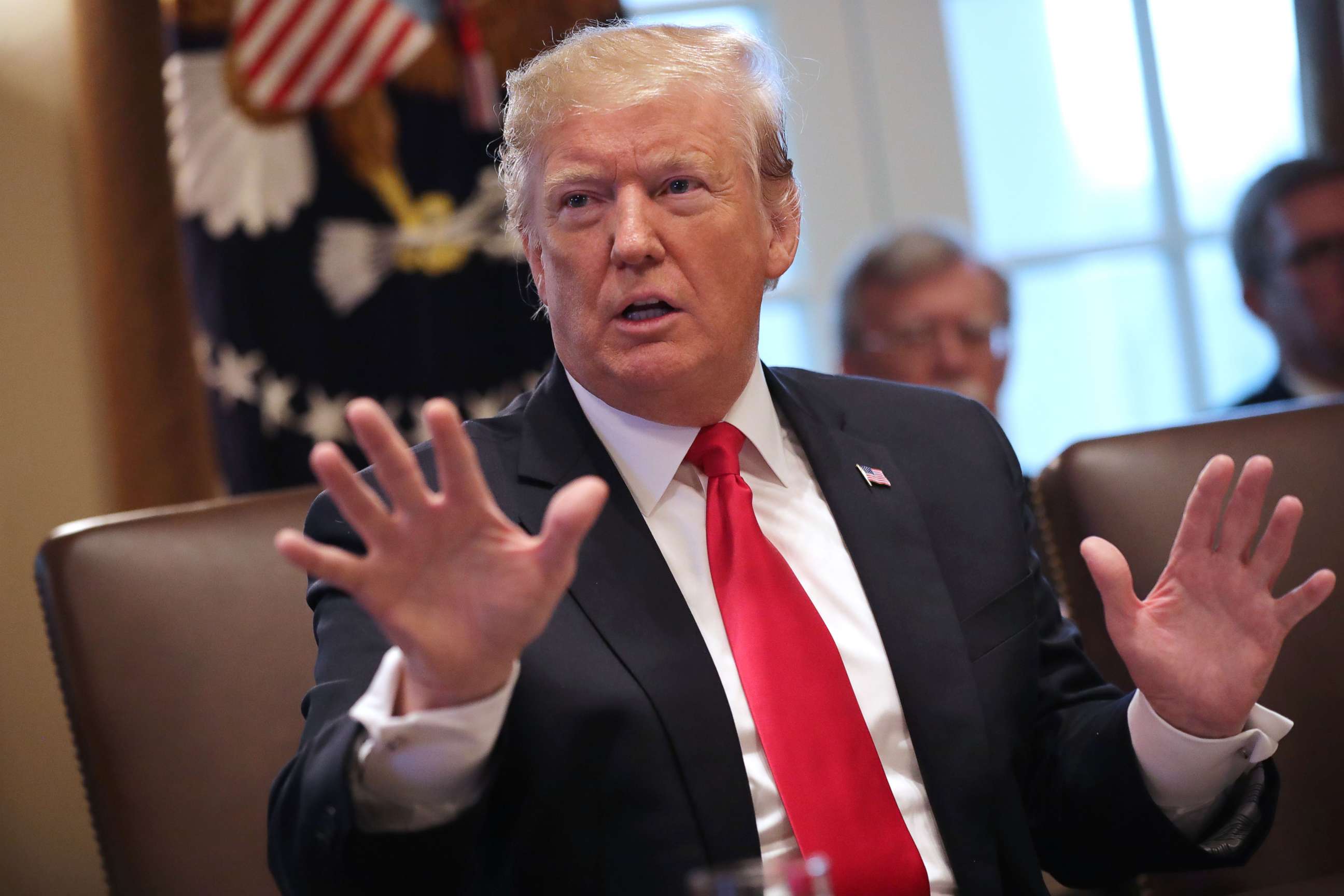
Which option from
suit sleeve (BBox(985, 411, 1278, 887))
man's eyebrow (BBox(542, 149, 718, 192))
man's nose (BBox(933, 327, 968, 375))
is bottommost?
suit sleeve (BBox(985, 411, 1278, 887))

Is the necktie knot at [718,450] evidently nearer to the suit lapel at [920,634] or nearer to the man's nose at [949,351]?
the suit lapel at [920,634]

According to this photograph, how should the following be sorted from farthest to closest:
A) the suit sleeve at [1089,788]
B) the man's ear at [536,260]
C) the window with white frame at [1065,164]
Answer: the window with white frame at [1065,164] → the man's ear at [536,260] → the suit sleeve at [1089,788]

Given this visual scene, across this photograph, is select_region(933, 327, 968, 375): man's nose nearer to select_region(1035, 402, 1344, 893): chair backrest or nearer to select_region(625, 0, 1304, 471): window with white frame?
select_region(625, 0, 1304, 471): window with white frame

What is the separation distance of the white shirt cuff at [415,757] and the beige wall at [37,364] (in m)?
1.58

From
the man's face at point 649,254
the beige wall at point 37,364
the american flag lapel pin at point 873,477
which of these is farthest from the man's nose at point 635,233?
the beige wall at point 37,364

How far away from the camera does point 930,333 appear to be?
2924mm

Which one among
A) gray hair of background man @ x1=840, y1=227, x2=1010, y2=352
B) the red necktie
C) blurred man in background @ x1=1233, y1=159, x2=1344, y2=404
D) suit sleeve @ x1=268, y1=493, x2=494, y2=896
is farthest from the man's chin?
suit sleeve @ x1=268, y1=493, x2=494, y2=896

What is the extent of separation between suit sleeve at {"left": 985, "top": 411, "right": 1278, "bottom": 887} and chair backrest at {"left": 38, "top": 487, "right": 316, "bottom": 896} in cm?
88

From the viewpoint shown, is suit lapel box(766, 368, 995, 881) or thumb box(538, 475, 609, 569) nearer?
thumb box(538, 475, 609, 569)

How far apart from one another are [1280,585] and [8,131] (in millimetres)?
2360

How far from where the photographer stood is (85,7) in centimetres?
247

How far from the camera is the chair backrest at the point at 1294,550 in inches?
61.7

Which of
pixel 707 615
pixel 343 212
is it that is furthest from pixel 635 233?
pixel 343 212

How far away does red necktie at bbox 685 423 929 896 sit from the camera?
130cm
